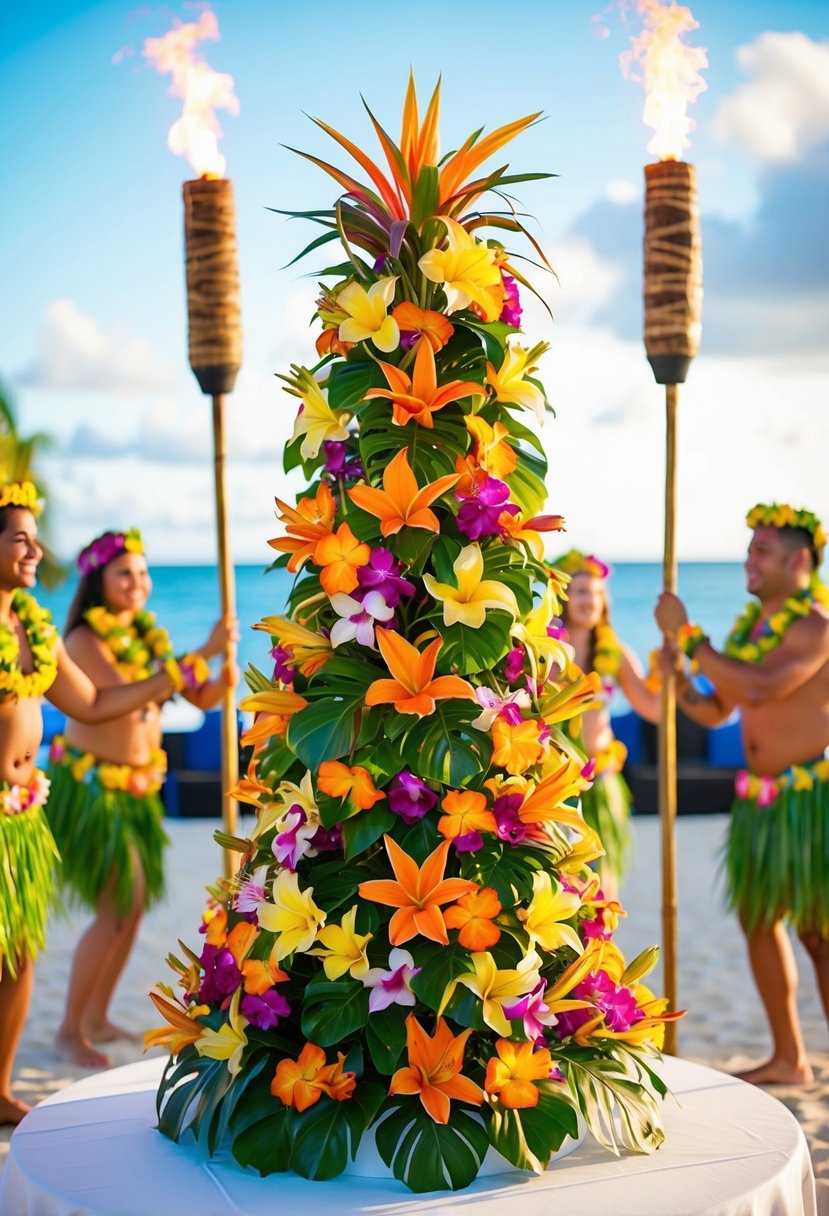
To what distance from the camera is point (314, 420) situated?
1886 millimetres

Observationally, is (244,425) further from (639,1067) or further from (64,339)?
(639,1067)

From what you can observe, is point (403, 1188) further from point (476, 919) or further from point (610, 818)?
point (610, 818)

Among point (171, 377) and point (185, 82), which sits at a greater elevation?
point (171, 377)

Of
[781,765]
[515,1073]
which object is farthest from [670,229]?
[515,1073]

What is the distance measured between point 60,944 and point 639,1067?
13.2 ft

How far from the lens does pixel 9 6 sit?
2198 cm

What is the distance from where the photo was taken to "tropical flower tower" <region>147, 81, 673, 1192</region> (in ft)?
5.70

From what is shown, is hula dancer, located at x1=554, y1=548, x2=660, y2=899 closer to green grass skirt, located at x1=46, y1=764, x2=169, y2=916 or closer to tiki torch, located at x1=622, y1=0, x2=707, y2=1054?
tiki torch, located at x1=622, y1=0, x2=707, y2=1054

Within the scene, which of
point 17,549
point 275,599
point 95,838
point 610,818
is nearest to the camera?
point 17,549

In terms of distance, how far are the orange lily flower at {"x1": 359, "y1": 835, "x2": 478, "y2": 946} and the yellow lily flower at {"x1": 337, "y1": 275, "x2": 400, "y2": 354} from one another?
640 mm

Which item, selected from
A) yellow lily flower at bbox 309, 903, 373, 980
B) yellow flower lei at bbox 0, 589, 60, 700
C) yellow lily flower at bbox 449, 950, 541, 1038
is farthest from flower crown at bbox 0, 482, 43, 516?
yellow lily flower at bbox 449, 950, 541, 1038

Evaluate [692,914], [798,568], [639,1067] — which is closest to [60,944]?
[692,914]

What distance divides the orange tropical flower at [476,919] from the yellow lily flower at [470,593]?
34 cm

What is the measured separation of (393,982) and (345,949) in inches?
2.8
